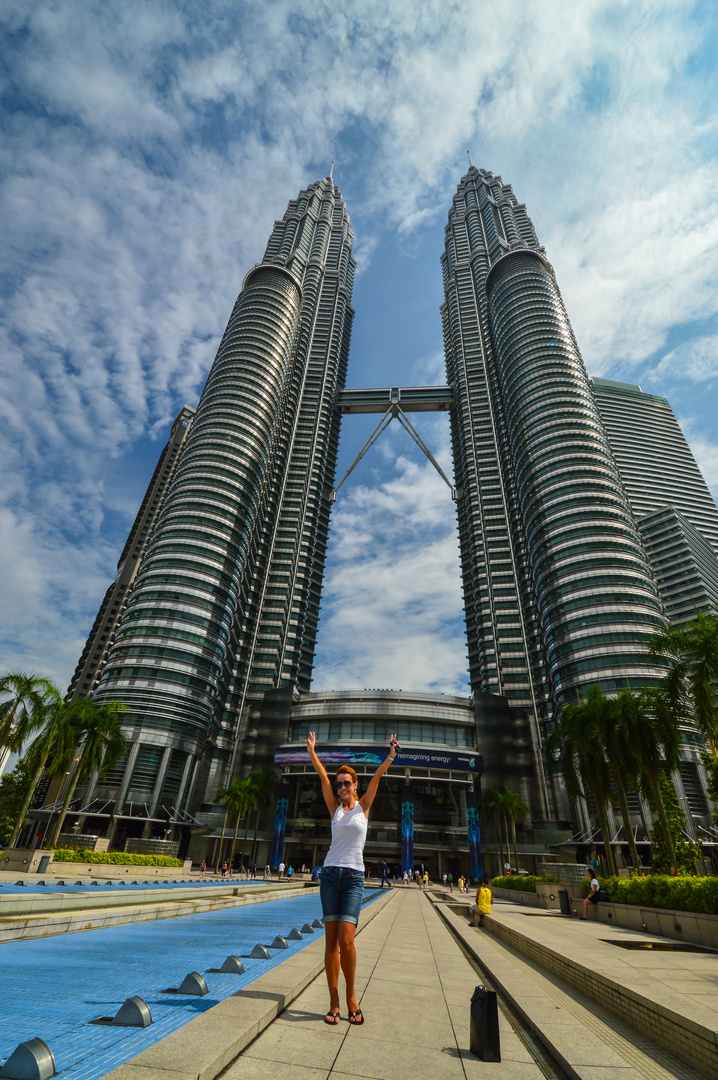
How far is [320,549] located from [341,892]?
114334mm

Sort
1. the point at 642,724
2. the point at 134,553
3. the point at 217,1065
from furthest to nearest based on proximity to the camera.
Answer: the point at 134,553, the point at 642,724, the point at 217,1065

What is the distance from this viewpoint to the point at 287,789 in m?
71.2

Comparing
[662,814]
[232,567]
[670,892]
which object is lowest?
[670,892]

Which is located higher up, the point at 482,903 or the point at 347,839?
the point at 347,839

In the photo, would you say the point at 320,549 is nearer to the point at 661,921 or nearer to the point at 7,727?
the point at 7,727

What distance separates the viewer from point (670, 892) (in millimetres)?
15117

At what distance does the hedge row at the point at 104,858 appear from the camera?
2853 cm

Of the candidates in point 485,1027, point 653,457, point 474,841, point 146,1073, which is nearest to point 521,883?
point 485,1027

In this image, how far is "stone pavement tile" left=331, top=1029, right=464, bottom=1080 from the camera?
12.3ft

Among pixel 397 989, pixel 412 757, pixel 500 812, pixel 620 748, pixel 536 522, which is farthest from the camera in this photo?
pixel 536 522

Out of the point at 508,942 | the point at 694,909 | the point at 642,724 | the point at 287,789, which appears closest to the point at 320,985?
the point at 508,942

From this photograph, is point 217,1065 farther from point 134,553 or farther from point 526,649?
point 134,553

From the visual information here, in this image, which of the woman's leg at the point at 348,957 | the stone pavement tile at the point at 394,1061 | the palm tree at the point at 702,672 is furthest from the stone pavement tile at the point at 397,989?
the palm tree at the point at 702,672

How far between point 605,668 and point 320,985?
73041mm
